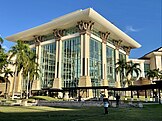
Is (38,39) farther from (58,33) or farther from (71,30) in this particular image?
(71,30)

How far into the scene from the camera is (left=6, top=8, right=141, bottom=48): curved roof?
59.7 metres

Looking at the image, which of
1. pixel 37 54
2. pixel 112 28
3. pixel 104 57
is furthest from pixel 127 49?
pixel 37 54

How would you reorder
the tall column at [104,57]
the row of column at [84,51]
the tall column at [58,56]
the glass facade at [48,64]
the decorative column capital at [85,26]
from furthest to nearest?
the glass facade at [48,64]
the tall column at [104,57]
the tall column at [58,56]
the decorative column capital at [85,26]
the row of column at [84,51]

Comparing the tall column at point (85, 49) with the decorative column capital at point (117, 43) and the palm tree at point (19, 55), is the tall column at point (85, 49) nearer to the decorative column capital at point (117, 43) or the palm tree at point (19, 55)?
the palm tree at point (19, 55)

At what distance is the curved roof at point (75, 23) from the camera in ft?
196

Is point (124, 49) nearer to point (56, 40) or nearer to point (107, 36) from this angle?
point (107, 36)

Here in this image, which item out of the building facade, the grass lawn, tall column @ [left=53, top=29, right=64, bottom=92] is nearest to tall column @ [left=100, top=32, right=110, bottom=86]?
tall column @ [left=53, top=29, right=64, bottom=92]

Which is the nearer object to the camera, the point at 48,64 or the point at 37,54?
the point at 48,64

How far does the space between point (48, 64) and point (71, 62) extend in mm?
9926

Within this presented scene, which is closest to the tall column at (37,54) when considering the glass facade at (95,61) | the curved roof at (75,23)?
the curved roof at (75,23)

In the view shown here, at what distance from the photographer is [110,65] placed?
73.4 m

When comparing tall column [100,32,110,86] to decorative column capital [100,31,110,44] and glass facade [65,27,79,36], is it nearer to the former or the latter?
decorative column capital [100,31,110,44]

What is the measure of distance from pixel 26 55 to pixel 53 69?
59.5 feet

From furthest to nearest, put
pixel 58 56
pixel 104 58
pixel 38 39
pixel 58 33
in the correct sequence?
1. pixel 38 39
2. pixel 104 58
3. pixel 58 33
4. pixel 58 56
